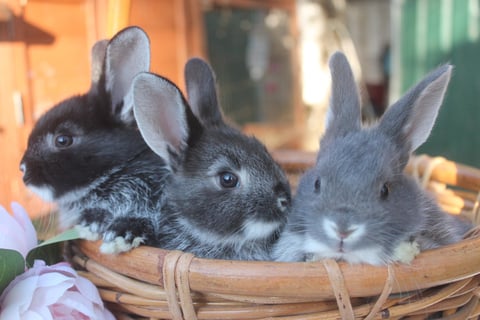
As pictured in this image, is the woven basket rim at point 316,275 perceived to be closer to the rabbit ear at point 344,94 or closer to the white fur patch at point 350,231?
the white fur patch at point 350,231

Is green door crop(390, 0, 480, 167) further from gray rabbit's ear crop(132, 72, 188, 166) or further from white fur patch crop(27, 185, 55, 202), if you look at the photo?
white fur patch crop(27, 185, 55, 202)

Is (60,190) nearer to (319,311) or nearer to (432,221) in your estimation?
(319,311)

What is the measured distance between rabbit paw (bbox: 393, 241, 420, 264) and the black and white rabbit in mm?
554

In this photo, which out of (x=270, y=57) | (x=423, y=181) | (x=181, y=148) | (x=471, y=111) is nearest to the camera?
(x=181, y=148)

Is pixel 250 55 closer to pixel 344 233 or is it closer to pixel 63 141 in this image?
pixel 63 141

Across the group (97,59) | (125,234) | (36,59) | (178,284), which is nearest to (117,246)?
(125,234)

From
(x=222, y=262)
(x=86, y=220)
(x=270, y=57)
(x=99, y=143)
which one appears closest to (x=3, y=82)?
(x=99, y=143)

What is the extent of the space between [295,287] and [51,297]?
1.39ft

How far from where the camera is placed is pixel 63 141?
50.2 inches

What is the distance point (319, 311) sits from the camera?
2.86 feet

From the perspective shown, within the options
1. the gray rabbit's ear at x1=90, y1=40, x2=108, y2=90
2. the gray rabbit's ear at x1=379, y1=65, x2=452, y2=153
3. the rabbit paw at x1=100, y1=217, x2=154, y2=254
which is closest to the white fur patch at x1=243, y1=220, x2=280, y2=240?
the rabbit paw at x1=100, y1=217, x2=154, y2=254

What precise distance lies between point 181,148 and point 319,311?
53 cm

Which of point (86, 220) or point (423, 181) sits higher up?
point (86, 220)

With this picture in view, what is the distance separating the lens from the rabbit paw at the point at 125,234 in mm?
Answer: 974
